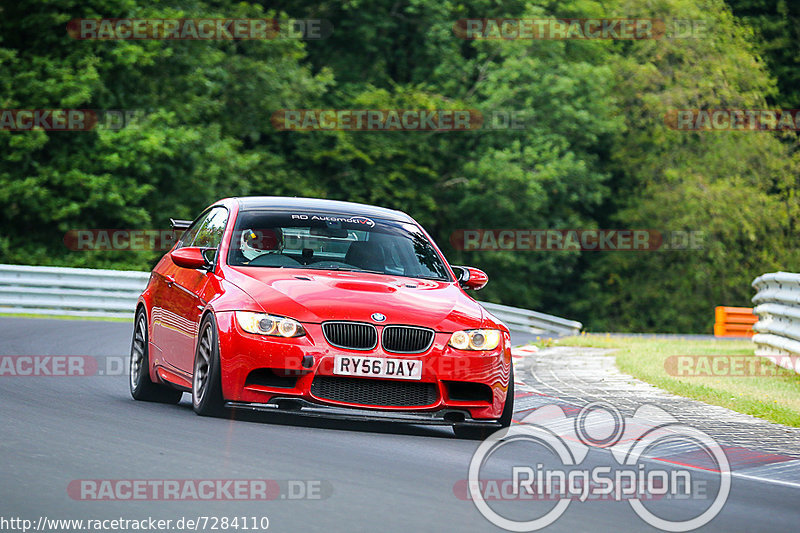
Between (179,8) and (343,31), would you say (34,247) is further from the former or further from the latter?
(343,31)

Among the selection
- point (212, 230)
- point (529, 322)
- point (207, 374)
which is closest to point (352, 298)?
point (207, 374)

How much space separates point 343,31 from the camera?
4872cm

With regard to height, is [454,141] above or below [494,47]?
below

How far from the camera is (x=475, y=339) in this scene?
9078 mm

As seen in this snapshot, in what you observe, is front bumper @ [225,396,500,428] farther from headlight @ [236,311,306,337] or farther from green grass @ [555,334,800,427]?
green grass @ [555,334,800,427]

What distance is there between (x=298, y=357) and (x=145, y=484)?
2300mm

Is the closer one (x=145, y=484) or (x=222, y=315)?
(x=145, y=484)

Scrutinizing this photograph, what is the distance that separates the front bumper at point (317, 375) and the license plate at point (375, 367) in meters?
0.03

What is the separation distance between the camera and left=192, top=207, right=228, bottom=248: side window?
10.4 m

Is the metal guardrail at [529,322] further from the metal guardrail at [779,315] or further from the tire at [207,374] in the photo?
the tire at [207,374]

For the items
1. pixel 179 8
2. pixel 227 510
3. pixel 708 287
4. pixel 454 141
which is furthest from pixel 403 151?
pixel 227 510

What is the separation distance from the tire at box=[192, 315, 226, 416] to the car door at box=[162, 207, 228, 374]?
0.21 meters

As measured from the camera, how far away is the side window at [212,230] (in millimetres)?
10438

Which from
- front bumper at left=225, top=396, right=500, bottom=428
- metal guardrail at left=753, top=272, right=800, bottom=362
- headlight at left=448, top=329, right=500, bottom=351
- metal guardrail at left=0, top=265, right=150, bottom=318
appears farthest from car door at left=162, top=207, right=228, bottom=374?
metal guardrail at left=0, top=265, right=150, bottom=318
